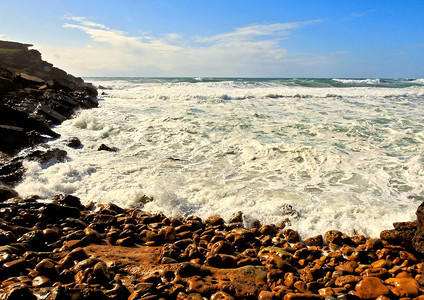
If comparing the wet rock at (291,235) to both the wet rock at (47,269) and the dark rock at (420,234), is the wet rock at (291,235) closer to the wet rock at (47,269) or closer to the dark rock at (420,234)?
the dark rock at (420,234)

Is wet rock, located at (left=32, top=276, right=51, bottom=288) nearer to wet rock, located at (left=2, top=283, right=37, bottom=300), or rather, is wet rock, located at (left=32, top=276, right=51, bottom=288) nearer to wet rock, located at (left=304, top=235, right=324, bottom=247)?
wet rock, located at (left=2, top=283, right=37, bottom=300)

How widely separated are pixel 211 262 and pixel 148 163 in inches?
189

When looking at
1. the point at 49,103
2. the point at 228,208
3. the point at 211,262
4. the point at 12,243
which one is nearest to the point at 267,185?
the point at 228,208

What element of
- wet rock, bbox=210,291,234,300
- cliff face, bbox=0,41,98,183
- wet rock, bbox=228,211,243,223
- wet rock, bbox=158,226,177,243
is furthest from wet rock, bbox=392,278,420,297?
cliff face, bbox=0,41,98,183

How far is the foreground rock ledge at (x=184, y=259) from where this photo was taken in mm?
2801

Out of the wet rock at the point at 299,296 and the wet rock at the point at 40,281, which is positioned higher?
the wet rock at the point at 40,281

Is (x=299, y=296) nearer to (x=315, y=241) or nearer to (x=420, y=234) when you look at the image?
(x=315, y=241)

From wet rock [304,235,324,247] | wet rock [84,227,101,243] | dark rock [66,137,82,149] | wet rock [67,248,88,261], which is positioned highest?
dark rock [66,137,82,149]

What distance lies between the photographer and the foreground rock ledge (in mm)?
2801

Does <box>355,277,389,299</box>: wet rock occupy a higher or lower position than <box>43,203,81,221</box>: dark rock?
lower

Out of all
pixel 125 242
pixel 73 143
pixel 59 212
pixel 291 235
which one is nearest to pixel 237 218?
pixel 291 235

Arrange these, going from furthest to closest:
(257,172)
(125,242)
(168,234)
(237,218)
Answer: (257,172) < (237,218) < (168,234) < (125,242)

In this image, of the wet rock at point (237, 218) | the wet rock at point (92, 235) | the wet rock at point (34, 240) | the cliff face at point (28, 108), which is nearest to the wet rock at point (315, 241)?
the wet rock at point (237, 218)

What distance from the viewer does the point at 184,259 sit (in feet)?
11.8
